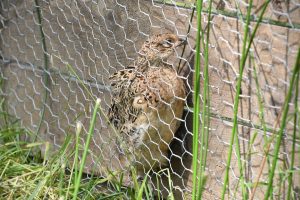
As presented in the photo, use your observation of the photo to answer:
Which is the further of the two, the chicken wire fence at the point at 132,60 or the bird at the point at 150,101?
the bird at the point at 150,101

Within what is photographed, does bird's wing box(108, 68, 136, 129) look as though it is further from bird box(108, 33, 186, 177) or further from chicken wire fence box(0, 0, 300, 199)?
chicken wire fence box(0, 0, 300, 199)

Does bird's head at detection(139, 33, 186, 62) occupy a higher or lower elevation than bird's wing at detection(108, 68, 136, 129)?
higher

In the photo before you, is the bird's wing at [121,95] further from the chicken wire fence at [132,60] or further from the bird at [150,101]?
the chicken wire fence at [132,60]

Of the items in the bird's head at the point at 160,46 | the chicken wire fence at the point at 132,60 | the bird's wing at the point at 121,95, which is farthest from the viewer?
the bird's wing at the point at 121,95

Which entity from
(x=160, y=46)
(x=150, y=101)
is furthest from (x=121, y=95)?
(x=160, y=46)

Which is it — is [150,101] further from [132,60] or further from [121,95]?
[132,60]

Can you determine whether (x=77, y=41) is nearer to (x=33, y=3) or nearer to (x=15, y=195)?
(x=33, y=3)

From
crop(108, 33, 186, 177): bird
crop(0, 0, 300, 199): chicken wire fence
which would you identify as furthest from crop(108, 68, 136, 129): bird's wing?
crop(0, 0, 300, 199): chicken wire fence

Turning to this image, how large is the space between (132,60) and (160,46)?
27cm

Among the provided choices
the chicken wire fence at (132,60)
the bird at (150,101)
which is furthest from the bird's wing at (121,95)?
the chicken wire fence at (132,60)

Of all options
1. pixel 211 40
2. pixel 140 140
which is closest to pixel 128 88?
pixel 140 140

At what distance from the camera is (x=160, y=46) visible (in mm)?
2357

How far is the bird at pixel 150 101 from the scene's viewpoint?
2.33 meters

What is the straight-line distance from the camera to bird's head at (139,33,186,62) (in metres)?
2.29
